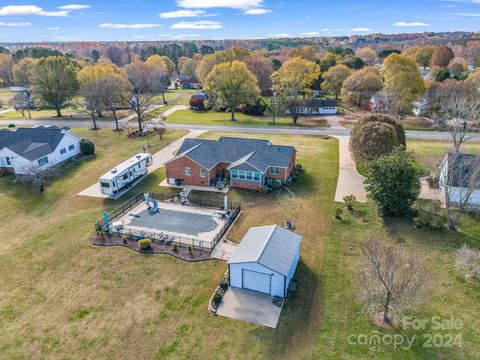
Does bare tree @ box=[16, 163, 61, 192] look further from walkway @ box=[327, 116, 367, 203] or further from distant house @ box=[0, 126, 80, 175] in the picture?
walkway @ box=[327, 116, 367, 203]

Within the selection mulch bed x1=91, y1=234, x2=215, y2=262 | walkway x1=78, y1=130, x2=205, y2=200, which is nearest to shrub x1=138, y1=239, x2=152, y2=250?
mulch bed x1=91, y1=234, x2=215, y2=262

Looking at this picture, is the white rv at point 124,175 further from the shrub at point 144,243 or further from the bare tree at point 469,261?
the bare tree at point 469,261

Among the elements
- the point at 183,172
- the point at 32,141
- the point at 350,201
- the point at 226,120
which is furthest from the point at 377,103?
the point at 32,141

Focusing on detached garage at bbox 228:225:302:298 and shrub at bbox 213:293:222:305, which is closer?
shrub at bbox 213:293:222:305

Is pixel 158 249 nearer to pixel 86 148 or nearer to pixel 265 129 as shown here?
pixel 86 148

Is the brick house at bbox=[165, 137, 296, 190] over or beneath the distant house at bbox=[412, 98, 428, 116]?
beneath

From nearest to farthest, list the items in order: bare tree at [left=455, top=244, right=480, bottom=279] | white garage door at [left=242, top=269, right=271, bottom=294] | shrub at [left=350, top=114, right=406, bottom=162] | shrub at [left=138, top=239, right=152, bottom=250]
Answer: white garage door at [left=242, top=269, right=271, bottom=294]
bare tree at [left=455, top=244, right=480, bottom=279]
shrub at [left=138, top=239, right=152, bottom=250]
shrub at [left=350, top=114, right=406, bottom=162]

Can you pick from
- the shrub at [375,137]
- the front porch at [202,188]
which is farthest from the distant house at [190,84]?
the shrub at [375,137]

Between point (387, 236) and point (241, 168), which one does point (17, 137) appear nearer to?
point (241, 168)
